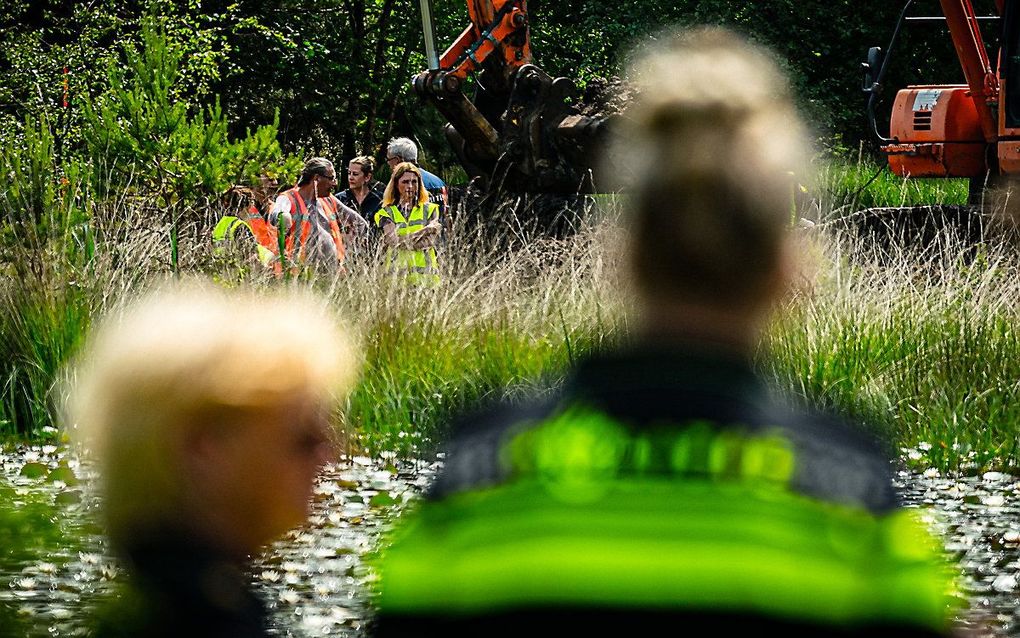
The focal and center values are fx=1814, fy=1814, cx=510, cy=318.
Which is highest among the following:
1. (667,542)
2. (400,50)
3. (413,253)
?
(400,50)

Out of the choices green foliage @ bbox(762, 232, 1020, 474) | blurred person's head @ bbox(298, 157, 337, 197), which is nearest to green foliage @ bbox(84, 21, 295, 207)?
blurred person's head @ bbox(298, 157, 337, 197)

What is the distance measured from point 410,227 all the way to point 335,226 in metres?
0.46

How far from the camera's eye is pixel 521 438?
163 cm

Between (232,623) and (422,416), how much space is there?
7.01m

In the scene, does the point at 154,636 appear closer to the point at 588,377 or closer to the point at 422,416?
the point at 588,377

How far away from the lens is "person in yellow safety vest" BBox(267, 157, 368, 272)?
32.2 feet

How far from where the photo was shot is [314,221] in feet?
34.4

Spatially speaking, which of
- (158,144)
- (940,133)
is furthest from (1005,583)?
(940,133)

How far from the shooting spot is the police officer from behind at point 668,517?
60.6 inches

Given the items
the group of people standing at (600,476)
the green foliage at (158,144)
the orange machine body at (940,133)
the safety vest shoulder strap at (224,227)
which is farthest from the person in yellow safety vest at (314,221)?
the orange machine body at (940,133)

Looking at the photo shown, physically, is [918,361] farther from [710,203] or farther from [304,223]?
[710,203]

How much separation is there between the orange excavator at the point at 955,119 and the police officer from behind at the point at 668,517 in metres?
15.3

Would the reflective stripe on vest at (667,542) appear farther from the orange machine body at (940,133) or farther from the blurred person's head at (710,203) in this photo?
the orange machine body at (940,133)

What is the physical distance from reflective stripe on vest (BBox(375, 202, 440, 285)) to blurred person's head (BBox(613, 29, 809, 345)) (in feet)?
25.8
